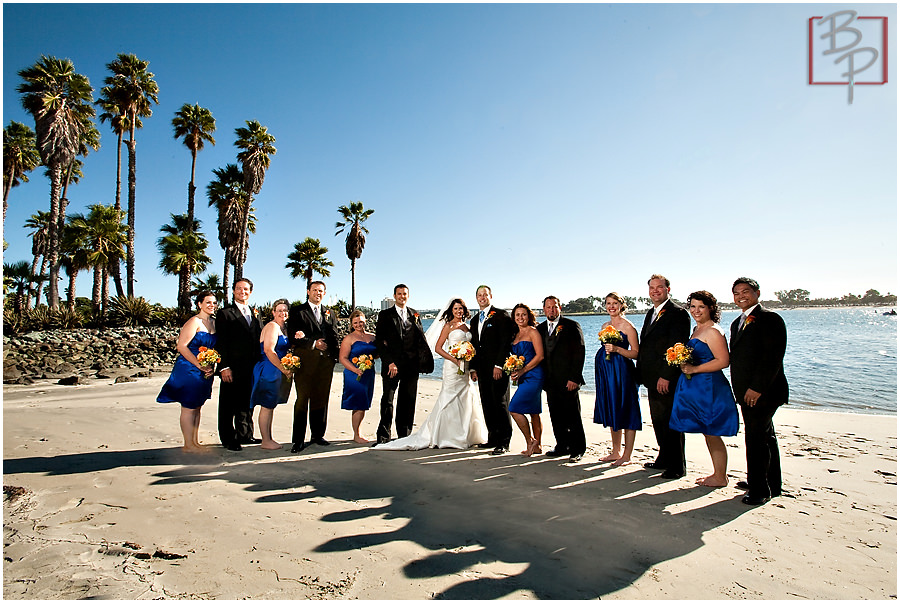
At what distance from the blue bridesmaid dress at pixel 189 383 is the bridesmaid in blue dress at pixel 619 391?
5.60 m

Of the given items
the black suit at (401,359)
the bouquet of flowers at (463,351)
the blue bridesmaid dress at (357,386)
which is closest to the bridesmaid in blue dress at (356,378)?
the blue bridesmaid dress at (357,386)

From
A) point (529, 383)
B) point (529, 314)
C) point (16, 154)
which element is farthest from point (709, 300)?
point (16, 154)

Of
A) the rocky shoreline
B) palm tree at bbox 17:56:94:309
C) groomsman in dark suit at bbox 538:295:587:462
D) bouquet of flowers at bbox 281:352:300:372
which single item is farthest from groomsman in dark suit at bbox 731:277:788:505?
palm tree at bbox 17:56:94:309

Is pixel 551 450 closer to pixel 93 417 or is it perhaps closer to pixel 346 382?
pixel 346 382

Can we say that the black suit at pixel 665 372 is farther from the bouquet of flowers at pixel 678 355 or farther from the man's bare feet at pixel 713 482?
the bouquet of flowers at pixel 678 355

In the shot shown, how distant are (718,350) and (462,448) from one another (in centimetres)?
391

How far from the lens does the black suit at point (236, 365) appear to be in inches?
282

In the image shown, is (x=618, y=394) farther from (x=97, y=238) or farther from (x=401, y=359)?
(x=97, y=238)

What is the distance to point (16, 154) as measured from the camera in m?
35.9

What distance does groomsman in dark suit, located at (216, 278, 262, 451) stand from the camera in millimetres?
7152

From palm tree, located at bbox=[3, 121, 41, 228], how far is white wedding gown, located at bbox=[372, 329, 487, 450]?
1684 inches

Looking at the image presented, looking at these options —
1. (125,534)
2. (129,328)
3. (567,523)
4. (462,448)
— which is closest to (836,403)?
(462,448)

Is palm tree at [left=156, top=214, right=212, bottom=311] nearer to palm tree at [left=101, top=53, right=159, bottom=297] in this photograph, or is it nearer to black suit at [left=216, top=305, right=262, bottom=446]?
palm tree at [left=101, top=53, right=159, bottom=297]

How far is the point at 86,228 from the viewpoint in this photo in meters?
30.4
